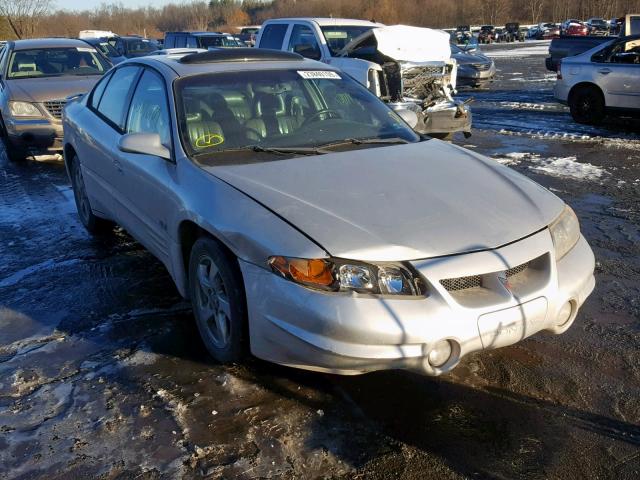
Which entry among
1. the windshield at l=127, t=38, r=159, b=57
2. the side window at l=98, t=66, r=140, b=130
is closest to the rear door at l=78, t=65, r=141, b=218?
the side window at l=98, t=66, r=140, b=130

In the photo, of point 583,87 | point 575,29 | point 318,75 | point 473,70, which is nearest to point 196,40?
point 473,70

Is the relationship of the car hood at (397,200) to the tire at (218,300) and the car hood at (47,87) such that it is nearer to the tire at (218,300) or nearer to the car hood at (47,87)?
the tire at (218,300)

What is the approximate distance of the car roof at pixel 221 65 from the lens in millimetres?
4207

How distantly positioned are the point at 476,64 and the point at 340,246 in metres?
16.4

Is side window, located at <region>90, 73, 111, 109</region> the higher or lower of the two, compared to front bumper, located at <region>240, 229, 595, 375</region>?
higher

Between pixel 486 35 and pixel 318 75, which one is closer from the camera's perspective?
pixel 318 75

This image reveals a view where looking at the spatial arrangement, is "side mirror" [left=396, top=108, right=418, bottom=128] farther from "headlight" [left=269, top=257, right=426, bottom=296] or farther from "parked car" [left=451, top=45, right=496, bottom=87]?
"parked car" [left=451, top=45, right=496, bottom=87]

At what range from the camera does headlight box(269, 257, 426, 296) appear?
2783 millimetres

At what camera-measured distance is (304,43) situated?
10195 mm

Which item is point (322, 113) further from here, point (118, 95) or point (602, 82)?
point (602, 82)

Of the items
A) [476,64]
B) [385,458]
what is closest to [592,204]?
[385,458]

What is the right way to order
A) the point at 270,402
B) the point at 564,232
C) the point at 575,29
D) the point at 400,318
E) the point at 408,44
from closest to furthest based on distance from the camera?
the point at 400,318, the point at 270,402, the point at 564,232, the point at 408,44, the point at 575,29

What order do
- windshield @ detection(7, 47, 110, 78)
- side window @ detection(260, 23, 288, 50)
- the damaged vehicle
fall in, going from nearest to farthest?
the damaged vehicle < windshield @ detection(7, 47, 110, 78) < side window @ detection(260, 23, 288, 50)

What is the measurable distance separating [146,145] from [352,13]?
72084 mm
